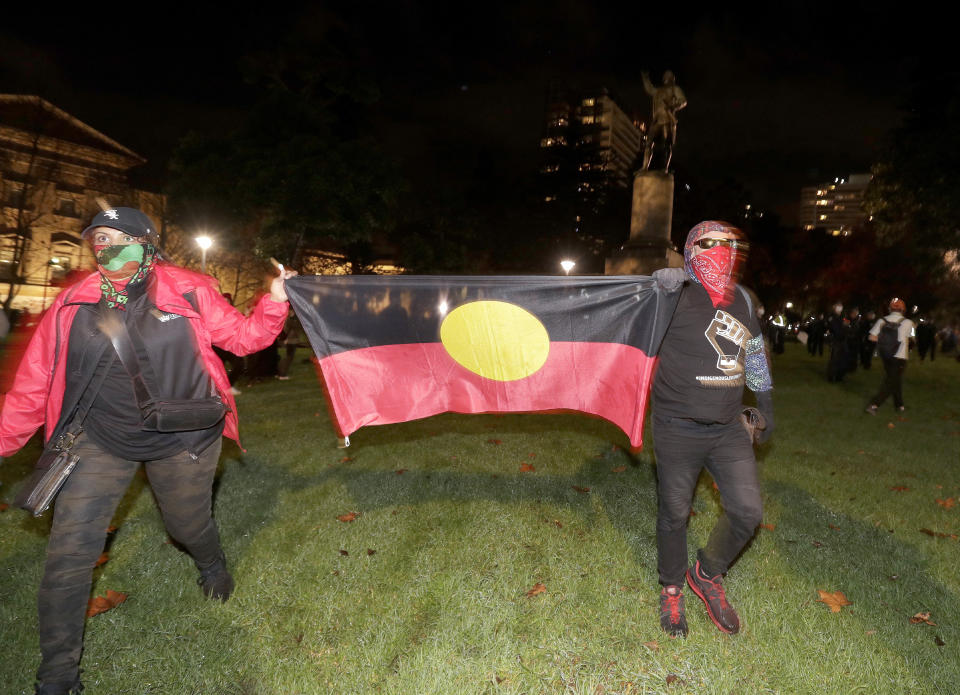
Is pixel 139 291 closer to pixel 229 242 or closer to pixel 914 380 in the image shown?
pixel 914 380

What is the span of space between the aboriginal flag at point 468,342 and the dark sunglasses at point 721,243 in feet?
1.76

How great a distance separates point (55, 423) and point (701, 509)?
514 cm

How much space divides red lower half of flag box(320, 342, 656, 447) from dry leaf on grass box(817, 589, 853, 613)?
183 centimetres

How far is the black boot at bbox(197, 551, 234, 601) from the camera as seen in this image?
3.69 m

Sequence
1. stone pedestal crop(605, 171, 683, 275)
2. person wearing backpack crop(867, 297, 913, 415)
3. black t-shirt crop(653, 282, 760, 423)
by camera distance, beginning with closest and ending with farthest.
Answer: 1. black t-shirt crop(653, 282, 760, 423)
2. person wearing backpack crop(867, 297, 913, 415)
3. stone pedestal crop(605, 171, 683, 275)

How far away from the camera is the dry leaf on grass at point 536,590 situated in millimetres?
3916

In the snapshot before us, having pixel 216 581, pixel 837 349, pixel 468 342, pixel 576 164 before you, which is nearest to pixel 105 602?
pixel 216 581

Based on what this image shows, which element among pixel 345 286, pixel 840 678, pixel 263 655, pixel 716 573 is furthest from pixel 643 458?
pixel 263 655

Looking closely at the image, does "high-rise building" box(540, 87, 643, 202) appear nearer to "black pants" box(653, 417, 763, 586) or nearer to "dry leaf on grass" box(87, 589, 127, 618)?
"black pants" box(653, 417, 763, 586)

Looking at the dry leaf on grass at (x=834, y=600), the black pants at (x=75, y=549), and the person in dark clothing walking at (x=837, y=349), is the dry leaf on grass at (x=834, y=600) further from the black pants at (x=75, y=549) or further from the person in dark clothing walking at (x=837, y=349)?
the person in dark clothing walking at (x=837, y=349)

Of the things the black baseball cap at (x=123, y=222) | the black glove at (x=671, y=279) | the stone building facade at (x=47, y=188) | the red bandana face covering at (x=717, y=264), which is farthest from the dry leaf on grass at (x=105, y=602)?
the red bandana face covering at (x=717, y=264)

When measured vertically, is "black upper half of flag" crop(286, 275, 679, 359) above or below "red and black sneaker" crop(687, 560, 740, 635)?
above

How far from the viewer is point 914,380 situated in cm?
1870

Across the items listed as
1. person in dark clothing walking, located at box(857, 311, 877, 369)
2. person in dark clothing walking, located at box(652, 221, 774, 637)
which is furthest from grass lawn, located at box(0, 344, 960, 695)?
person in dark clothing walking, located at box(857, 311, 877, 369)
